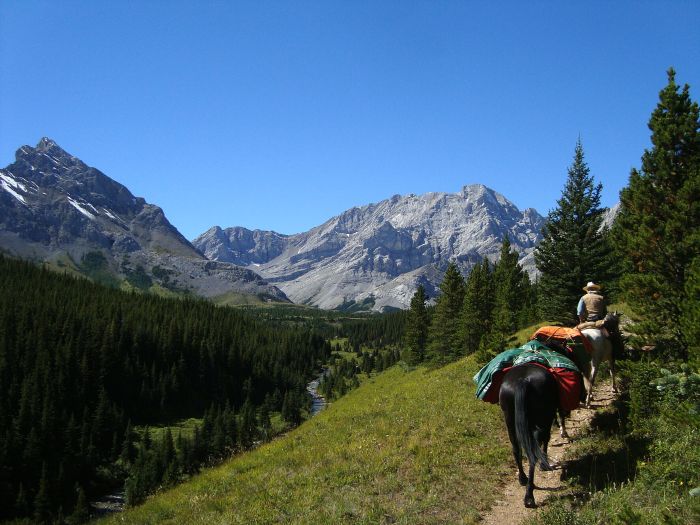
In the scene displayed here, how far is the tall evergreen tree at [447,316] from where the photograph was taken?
6325 centimetres

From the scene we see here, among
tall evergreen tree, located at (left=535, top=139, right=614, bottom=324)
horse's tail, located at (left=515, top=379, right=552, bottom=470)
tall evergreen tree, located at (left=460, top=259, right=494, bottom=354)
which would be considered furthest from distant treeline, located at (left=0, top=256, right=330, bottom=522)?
horse's tail, located at (left=515, top=379, right=552, bottom=470)

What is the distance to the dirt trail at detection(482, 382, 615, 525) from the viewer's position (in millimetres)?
9883

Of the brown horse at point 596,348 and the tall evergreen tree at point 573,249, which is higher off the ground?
the tall evergreen tree at point 573,249

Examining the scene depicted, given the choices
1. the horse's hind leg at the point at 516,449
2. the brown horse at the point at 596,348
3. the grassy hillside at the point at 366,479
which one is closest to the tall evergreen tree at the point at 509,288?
the brown horse at the point at 596,348

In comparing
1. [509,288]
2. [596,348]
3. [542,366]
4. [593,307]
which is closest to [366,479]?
[542,366]

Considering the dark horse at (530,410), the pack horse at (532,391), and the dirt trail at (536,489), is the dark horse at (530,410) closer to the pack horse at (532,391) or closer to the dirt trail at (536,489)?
the pack horse at (532,391)

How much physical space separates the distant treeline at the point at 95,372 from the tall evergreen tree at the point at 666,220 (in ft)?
220

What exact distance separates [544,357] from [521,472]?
2853 mm

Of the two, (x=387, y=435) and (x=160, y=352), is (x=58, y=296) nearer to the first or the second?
(x=160, y=352)

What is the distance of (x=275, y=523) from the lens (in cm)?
1026

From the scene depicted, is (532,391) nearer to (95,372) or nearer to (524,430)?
(524,430)

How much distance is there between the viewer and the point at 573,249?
3148 cm

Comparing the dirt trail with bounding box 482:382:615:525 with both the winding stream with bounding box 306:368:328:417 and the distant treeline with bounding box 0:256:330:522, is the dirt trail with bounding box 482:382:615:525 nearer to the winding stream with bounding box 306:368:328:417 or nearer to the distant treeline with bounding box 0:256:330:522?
the distant treeline with bounding box 0:256:330:522

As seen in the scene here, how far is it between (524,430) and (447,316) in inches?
2186
